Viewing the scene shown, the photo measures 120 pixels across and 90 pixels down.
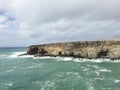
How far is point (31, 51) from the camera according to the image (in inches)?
3378

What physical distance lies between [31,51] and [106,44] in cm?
3666

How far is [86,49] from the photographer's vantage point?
67125 millimetres

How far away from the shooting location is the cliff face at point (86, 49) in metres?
62.6

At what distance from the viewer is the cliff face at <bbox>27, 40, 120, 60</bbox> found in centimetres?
6256

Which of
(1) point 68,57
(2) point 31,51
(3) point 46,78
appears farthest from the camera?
(2) point 31,51

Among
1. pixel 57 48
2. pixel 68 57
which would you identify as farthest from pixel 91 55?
pixel 57 48

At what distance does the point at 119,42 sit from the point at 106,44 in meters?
4.55

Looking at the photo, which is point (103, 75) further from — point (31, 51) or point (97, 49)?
point (31, 51)

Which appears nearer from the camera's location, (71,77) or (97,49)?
(71,77)

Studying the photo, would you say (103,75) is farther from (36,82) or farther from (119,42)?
(119,42)

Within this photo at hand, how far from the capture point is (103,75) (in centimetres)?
3759

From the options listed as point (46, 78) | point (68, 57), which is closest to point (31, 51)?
point (68, 57)

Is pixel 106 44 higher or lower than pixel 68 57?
higher

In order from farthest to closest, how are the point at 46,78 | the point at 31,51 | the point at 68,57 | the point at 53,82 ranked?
1. the point at 31,51
2. the point at 68,57
3. the point at 46,78
4. the point at 53,82
